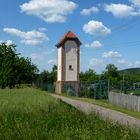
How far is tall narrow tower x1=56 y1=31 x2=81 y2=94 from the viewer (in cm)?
7550

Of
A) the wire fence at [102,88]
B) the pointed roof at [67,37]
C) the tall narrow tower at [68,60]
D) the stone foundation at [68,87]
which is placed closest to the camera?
the wire fence at [102,88]

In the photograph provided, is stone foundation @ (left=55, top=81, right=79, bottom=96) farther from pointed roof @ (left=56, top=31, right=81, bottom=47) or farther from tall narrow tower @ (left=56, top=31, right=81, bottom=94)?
pointed roof @ (left=56, top=31, right=81, bottom=47)

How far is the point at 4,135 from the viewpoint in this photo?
1193 cm

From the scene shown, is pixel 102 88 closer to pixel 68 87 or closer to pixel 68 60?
pixel 68 87

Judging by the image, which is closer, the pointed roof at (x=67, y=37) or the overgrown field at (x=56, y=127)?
the overgrown field at (x=56, y=127)

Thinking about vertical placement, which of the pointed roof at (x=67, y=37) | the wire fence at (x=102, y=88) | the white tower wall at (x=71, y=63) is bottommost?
the wire fence at (x=102, y=88)

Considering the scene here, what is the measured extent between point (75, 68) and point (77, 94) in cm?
1398

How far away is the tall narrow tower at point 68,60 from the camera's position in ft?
248

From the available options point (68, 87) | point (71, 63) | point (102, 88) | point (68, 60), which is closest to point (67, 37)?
point (68, 60)

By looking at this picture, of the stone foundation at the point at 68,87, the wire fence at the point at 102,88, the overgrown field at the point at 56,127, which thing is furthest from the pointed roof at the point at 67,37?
the overgrown field at the point at 56,127

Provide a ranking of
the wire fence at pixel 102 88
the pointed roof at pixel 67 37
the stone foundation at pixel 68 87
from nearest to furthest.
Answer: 1. the wire fence at pixel 102 88
2. the stone foundation at pixel 68 87
3. the pointed roof at pixel 67 37

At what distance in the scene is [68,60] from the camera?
76312 millimetres

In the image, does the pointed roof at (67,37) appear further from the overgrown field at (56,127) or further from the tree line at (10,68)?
the overgrown field at (56,127)

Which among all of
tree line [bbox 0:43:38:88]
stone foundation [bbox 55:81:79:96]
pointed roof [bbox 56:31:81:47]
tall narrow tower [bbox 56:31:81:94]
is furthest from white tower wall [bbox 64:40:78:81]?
tree line [bbox 0:43:38:88]
